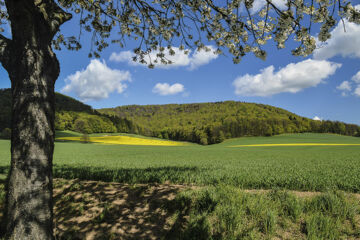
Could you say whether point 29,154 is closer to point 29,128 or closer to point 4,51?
point 29,128

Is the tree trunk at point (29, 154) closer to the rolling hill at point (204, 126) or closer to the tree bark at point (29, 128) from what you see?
the tree bark at point (29, 128)

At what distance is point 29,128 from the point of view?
2.80 m

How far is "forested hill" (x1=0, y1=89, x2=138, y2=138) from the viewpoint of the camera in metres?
59.0

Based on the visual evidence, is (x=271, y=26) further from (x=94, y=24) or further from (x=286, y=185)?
(x=286, y=185)

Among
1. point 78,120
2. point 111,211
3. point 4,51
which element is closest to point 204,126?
point 78,120

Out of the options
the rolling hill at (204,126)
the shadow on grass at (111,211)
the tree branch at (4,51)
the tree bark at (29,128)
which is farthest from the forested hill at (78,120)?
the tree bark at (29,128)

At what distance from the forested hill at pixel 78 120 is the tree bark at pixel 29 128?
70.6m

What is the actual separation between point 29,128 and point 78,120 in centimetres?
8821

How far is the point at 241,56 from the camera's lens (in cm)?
417

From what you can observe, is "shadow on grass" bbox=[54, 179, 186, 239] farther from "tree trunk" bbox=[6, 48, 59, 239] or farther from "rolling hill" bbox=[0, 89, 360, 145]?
"rolling hill" bbox=[0, 89, 360, 145]

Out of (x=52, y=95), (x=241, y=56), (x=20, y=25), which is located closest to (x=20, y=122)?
(x=52, y=95)

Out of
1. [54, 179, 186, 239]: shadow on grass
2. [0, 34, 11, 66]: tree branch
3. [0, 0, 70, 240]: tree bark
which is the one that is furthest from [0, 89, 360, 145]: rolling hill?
[0, 0, 70, 240]: tree bark

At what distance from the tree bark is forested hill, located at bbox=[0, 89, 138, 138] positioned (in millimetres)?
70641

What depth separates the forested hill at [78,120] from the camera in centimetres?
5901
